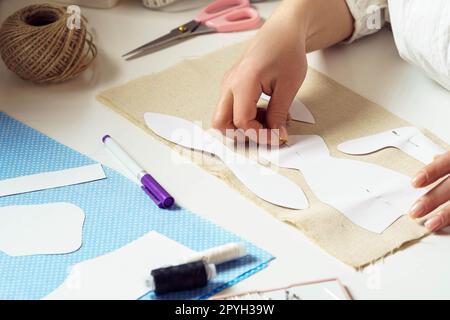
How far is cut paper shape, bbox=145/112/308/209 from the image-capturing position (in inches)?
29.7

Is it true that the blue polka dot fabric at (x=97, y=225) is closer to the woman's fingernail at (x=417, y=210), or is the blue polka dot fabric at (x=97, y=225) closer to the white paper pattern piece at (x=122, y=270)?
the white paper pattern piece at (x=122, y=270)

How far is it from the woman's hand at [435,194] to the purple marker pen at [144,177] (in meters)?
0.24

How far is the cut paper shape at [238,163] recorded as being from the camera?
0.75 meters

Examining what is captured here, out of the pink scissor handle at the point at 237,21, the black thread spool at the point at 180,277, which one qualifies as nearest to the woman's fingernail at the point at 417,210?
the black thread spool at the point at 180,277

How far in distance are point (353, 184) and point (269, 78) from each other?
0.57 ft

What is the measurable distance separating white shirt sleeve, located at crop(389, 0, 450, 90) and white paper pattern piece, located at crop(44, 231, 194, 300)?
389 millimetres

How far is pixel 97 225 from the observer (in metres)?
0.73

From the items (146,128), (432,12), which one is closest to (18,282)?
(146,128)

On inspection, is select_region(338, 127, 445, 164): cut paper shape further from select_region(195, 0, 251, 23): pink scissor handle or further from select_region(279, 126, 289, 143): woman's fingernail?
select_region(195, 0, 251, 23): pink scissor handle

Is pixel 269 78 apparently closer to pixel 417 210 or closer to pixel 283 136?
pixel 283 136

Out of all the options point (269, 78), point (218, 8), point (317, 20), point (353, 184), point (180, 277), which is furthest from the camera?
point (218, 8)

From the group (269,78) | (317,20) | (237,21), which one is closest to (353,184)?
(269,78)

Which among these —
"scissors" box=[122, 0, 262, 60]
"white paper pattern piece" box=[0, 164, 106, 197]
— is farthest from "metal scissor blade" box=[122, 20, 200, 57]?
"white paper pattern piece" box=[0, 164, 106, 197]

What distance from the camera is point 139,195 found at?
767mm
